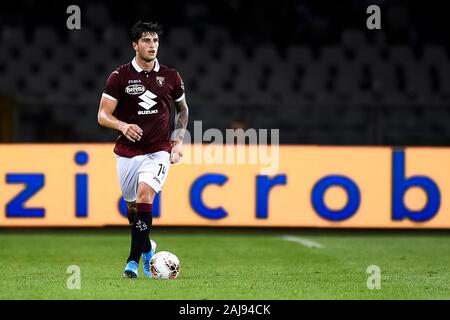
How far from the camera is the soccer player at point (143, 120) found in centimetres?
817

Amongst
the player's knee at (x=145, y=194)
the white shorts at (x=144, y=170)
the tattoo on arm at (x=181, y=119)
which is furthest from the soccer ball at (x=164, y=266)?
the tattoo on arm at (x=181, y=119)

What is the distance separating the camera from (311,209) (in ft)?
44.3

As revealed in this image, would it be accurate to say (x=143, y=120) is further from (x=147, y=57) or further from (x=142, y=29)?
(x=142, y=29)

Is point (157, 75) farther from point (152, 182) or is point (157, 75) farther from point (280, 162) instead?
point (280, 162)

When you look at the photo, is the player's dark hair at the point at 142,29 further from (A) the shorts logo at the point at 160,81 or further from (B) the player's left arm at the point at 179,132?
(B) the player's left arm at the point at 179,132

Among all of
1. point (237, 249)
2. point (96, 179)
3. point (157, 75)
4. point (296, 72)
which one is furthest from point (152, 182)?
point (296, 72)

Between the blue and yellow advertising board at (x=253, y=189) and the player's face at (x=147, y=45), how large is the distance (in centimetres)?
527

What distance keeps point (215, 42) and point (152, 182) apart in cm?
1030

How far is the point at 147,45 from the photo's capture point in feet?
26.8

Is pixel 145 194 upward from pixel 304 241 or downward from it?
upward

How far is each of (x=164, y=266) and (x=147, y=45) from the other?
1.76 m

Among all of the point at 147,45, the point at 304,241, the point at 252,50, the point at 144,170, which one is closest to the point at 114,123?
the point at 144,170

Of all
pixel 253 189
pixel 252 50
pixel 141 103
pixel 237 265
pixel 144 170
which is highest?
pixel 252 50

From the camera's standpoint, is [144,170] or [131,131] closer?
[131,131]
